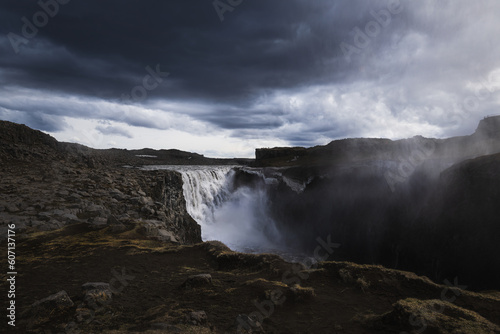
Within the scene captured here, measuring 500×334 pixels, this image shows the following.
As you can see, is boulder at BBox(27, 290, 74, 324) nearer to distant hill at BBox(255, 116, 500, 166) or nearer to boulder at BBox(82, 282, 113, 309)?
boulder at BBox(82, 282, 113, 309)

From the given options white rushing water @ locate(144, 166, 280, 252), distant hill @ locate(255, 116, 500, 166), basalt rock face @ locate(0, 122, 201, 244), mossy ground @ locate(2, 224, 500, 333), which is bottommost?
white rushing water @ locate(144, 166, 280, 252)

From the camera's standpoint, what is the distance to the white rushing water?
39834 mm

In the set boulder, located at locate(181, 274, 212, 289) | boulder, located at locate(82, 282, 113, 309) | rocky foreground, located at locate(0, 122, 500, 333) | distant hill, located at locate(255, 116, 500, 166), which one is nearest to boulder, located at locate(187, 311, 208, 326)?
rocky foreground, located at locate(0, 122, 500, 333)

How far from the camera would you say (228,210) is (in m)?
46.8

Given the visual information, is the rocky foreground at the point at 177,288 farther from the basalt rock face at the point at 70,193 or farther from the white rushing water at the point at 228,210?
the white rushing water at the point at 228,210

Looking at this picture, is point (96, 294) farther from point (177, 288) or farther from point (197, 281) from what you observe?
point (197, 281)

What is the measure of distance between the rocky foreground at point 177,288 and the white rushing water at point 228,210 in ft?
74.8

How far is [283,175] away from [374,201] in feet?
54.0

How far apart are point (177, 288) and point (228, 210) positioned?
125 ft

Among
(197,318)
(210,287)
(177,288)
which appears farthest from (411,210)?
(197,318)

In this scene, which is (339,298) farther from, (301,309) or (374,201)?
(374,201)

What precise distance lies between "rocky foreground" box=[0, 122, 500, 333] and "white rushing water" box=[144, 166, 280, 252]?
22.8 meters

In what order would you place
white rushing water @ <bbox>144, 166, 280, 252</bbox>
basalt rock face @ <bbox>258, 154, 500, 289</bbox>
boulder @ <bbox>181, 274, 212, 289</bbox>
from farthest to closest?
white rushing water @ <bbox>144, 166, 280, 252</bbox> < basalt rock face @ <bbox>258, 154, 500, 289</bbox> < boulder @ <bbox>181, 274, 212, 289</bbox>

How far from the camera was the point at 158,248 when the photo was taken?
41.8 feet
